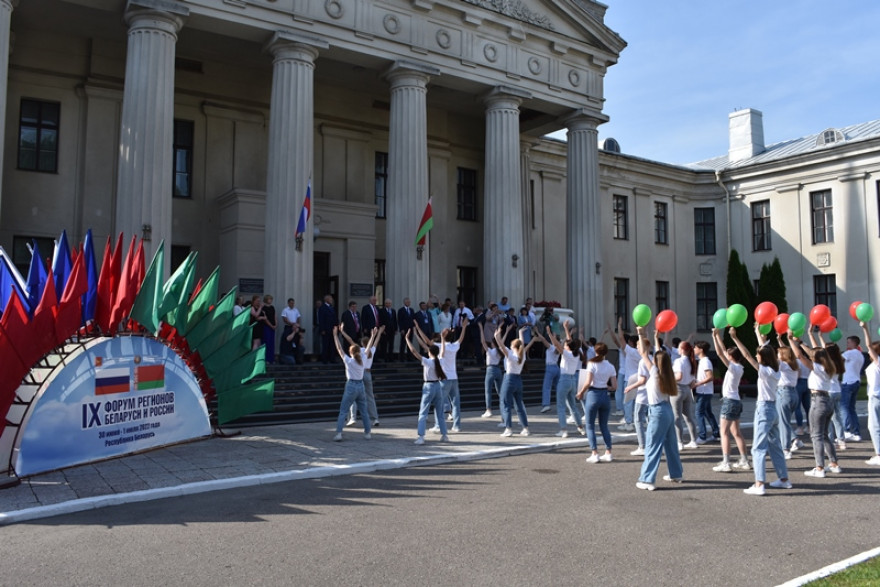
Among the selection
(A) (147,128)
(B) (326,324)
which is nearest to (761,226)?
(B) (326,324)

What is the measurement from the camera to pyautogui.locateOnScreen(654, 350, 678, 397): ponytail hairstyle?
8.26 m

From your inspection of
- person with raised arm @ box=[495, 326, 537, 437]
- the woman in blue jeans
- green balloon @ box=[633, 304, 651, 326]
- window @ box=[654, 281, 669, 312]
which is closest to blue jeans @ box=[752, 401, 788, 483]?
green balloon @ box=[633, 304, 651, 326]

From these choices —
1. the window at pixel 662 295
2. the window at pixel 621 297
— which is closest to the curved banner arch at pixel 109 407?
the window at pixel 621 297

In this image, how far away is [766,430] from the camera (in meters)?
8.26

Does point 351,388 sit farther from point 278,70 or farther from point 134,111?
point 278,70

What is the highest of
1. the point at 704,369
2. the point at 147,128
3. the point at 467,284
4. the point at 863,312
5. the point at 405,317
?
the point at 147,128

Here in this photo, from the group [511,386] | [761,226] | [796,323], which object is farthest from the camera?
[761,226]

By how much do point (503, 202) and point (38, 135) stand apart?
1351 cm

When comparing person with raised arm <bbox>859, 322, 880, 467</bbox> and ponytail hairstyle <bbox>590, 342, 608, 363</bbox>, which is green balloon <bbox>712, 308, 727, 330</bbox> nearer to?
ponytail hairstyle <bbox>590, 342, 608, 363</bbox>

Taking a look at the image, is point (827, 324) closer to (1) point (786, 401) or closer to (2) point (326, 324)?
(1) point (786, 401)

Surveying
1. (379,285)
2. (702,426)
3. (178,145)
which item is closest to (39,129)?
(178,145)

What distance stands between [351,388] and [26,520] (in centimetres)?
534

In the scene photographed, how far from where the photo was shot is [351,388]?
11672mm

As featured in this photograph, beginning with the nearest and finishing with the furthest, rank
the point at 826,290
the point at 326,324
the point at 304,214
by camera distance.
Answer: the point at 326,324 < the point at 304,214 < the point at 826,290
